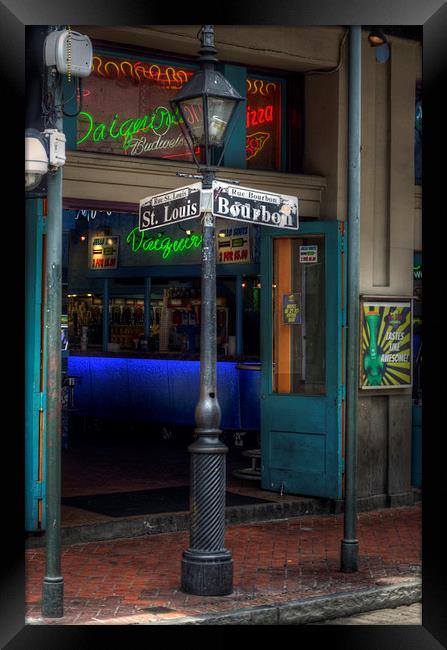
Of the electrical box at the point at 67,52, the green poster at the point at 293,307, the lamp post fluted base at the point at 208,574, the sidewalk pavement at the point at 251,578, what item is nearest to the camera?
the electrical box at the point at 67,52

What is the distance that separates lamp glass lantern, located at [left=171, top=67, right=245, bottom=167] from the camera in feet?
25.8

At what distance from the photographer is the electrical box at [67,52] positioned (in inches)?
276

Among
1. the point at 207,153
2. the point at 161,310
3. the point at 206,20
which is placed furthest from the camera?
the point at 161,310

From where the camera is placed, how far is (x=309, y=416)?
11188mm

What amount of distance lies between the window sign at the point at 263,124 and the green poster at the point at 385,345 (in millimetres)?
1865

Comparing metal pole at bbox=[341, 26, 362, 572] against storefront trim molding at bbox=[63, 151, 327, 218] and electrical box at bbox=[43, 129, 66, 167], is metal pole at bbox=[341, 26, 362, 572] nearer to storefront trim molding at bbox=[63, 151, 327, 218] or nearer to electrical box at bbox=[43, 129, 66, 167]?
storefront trim molding at bbox=[63, 151, 327, 218]

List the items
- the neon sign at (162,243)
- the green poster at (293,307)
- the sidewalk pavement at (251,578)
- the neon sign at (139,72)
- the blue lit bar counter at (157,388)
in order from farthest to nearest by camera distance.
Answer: the neon sign at (162,243), the blue lit bar counter at (157,388), the green poster at (293,307), the neon sign at (139,72), the sidewalk pavement at (251,578)

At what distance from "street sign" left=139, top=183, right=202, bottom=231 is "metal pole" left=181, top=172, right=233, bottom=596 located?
16.3 inches

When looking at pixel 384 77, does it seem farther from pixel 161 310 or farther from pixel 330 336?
pixel 161 310

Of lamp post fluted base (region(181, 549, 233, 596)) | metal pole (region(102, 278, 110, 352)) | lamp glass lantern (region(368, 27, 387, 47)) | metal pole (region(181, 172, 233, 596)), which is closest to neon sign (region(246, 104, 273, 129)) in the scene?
lamp glass lantern (region(368, 27, 387, 47))

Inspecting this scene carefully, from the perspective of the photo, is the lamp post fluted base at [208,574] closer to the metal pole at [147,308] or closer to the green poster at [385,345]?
the green poster at [385,345]

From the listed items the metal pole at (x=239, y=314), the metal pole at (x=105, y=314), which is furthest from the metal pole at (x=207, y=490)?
the metal pole at (x=105, y=314)
